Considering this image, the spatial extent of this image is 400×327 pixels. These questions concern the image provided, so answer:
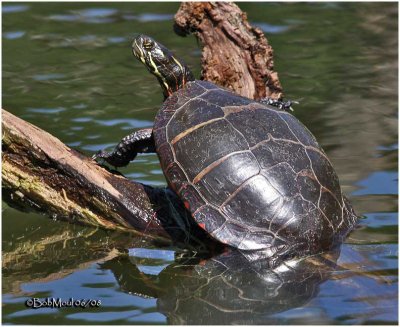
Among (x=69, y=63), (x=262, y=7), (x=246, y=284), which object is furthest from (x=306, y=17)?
(x=246, y=284)

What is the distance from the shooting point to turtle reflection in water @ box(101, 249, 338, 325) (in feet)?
14.7

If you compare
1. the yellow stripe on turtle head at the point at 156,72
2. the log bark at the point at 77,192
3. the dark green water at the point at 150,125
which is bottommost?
the dark green water at the point at 150,125

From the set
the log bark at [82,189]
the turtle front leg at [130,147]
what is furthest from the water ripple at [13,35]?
the log bark at [82,189]

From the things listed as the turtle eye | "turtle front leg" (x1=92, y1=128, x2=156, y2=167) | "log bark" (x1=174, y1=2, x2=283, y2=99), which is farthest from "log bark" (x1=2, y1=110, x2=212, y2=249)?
"log bark" (x1=174, y1=2, x2=283, y2=99)

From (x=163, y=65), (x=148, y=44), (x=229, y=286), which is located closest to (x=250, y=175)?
(x=229, y=286)

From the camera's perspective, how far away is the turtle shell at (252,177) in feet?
15.9

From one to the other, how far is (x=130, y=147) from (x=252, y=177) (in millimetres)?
1155

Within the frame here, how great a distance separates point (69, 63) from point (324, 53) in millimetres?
2993

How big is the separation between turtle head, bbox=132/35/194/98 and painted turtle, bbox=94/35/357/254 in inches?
22.2

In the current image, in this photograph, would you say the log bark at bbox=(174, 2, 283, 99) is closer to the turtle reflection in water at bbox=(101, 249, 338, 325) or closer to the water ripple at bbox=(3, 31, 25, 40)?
the turtle reflection in water at bbox=(101, 249, 338, 325)

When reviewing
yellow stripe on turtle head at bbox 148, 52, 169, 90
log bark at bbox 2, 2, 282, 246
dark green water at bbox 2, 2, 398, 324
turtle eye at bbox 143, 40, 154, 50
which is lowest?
dark green water at bbox 2, 2, 398, 324

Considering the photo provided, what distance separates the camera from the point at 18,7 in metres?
11.4

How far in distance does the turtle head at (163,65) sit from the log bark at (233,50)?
0.33 metres

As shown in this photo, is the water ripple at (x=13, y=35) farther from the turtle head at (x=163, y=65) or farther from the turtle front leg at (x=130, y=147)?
the turtle front leg at (x=130, y=147)
